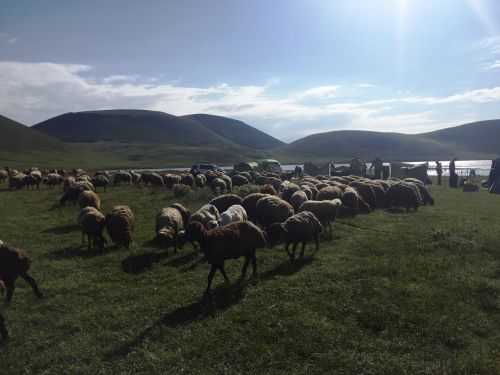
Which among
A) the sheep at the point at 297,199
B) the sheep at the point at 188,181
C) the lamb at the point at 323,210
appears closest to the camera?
the lamb at the point at 323,210

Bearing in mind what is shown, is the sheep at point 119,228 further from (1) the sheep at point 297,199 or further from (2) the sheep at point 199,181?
(2) the sheep at point 199,181

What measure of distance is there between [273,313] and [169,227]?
7024mm

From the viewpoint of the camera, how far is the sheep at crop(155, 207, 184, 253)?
13312 mm

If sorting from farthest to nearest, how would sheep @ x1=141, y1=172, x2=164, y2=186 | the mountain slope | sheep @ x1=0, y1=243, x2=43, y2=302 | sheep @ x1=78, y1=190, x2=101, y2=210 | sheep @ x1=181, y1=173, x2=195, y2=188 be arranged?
the mountain slope → sheep @ x1=141, y1=172, x2=164, y2=186 → sheep @ x1=181, y1=173, x2=195, y2=188 → sheep @ x1=78, y1=190, x2=101, y2=210 → sheep @ x1=0, y1=243, x2=43, y2=302

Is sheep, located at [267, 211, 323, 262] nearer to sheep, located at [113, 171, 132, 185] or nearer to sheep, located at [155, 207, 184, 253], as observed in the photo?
sheep, located at [155, 207, 184, 253]

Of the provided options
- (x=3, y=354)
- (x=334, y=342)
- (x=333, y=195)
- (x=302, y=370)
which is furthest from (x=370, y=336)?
(x=333, y=195)

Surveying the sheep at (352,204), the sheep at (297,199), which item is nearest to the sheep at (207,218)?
the sheep at (297,199)

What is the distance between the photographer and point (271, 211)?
15.3 m

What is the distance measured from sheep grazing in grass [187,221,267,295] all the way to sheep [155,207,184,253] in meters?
3.48

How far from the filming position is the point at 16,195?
28219mm

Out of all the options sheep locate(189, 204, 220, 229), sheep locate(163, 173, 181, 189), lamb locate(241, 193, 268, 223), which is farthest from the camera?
sheep locate(163, 173, 181, 189)

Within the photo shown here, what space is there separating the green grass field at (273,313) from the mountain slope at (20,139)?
152m

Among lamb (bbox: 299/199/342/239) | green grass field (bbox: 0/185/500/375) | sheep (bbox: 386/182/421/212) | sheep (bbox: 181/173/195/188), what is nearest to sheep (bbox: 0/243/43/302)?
green grass field (bbox: 0/185/500/375)

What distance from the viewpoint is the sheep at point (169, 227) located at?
524 inches
